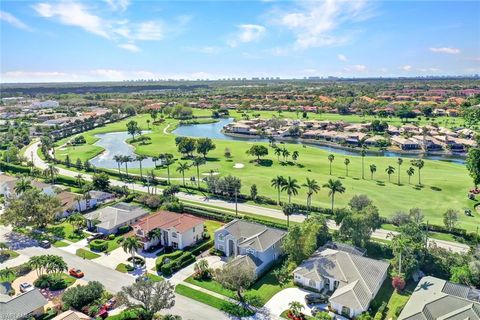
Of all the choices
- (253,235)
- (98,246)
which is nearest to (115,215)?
(98,246)

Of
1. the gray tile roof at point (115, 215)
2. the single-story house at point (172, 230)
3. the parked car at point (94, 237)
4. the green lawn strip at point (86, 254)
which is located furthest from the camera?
the gray tile roof at point (115, 215)

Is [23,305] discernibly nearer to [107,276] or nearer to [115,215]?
[107,276]

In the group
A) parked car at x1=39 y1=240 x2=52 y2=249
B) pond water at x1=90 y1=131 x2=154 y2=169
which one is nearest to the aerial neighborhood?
parked car at x1=39 y1=240 x2=52 y2=249

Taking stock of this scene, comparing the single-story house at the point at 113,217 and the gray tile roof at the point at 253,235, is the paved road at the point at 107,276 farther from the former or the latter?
the gray tile roof at the point at 253,235

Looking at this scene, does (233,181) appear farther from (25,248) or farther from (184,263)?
(25,248)

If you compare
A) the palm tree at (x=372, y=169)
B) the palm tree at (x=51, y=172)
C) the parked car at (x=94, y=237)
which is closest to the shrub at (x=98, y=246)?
the parked car at (x=94, y=237)

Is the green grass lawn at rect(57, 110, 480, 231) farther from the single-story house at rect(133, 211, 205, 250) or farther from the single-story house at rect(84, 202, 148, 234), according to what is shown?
the single-story house at rect(84, 202, 148, 234)
